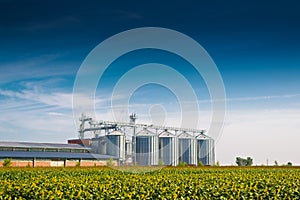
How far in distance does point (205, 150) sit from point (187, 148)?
20.3ft

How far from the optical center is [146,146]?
67.8m

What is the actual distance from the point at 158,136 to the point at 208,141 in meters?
13.4

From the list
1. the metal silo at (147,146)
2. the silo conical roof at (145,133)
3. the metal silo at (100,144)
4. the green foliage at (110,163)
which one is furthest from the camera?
the metal silo at (100,144)

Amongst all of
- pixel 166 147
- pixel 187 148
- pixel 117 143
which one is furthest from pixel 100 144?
pixel 187 148

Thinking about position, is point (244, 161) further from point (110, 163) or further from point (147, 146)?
point (110, 163)

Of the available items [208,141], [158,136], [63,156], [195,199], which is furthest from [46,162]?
[195,199]

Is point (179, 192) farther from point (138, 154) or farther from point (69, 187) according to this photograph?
point (138, 154)

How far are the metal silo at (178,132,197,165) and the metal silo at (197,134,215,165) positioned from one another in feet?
5.27

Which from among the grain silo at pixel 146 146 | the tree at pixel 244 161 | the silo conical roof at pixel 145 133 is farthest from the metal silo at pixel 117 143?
the tree at pixel 244 161

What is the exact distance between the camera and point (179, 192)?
11.7 meters

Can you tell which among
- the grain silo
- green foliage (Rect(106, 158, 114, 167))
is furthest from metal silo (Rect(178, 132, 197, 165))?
green foliage (Rect(106, 158, 114, 167))

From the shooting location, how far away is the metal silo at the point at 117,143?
67.9 meters

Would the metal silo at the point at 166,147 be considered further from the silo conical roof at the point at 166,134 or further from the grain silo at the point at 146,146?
the grain silo at the point at 146,146

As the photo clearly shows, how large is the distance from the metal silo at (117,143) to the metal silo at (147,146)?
253 centimetres
